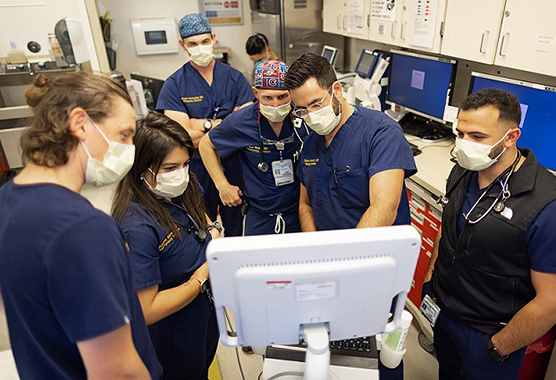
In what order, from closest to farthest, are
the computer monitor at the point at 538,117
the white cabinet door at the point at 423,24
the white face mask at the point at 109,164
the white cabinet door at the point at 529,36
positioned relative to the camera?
the white face mask at the point at 109,164, the white cabinet door at the point at 529,36, the computer monitor at the point at 538,117, the white cabinet door at the point at 423,24

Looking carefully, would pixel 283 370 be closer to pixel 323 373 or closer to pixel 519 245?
pixel 323 373

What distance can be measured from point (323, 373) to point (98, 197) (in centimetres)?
353

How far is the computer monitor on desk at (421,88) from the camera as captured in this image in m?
2.47

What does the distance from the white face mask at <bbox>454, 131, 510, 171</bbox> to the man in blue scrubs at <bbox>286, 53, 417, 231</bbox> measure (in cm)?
17

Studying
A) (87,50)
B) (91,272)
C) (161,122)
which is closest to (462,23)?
(161,122)

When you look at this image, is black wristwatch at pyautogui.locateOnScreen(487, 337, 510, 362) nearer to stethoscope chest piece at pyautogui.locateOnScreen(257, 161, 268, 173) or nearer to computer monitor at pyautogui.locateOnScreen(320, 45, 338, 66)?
stethoscope chest piece at pyautogui.locateOnScreen(257, 161, 268, 173)

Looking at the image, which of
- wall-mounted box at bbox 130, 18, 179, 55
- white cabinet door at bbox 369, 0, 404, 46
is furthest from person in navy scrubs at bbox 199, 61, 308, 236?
wall-mounted box at bbox 130, 18, 179, 55

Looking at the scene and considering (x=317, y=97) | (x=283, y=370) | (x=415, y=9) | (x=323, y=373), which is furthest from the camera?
(x=415, y=9)

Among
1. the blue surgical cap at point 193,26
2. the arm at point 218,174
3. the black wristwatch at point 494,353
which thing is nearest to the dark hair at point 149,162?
the arm at point 218,174

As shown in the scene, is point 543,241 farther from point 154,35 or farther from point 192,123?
point 154,35

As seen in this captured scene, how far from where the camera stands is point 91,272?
73 cm

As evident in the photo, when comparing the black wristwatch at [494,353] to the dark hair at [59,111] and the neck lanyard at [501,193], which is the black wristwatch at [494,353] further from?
the dark hair at [59,111]

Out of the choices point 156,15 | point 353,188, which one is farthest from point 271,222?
point 156,15

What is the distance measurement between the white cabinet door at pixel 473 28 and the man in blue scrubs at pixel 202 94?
1283 millimetres
